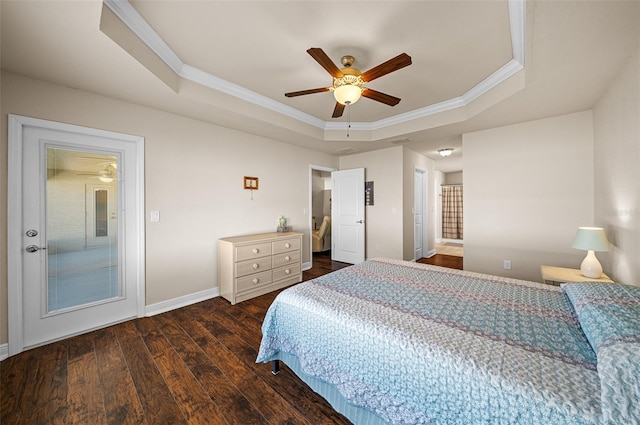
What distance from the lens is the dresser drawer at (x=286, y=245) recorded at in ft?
11.4

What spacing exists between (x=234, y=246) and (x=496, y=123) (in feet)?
12.6

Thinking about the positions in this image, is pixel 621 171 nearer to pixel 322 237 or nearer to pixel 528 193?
pixel 528 193

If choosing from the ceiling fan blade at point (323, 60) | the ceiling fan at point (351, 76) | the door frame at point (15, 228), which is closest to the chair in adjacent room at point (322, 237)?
the ceiling fan at point (351, 76)

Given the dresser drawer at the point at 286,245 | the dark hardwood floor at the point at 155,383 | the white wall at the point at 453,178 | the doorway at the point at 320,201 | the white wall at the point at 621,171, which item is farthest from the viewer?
the white wall at the point at 453,178

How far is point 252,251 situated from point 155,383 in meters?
1.66

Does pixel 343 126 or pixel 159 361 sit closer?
pixel 159 361

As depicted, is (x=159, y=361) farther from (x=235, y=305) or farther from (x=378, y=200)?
(x=378, y=200)

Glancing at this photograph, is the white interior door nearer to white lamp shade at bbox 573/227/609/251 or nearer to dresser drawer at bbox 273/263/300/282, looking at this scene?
dresser drawer at bbox 273/263/300/282

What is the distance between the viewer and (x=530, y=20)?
1.50 metres

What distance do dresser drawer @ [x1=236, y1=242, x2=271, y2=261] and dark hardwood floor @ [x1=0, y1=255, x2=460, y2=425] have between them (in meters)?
0.90

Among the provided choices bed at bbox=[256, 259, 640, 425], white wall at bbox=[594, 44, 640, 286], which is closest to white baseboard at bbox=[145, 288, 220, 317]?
bed at bbox=[256, 259, 640, 425]

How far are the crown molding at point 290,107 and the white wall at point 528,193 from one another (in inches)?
34.2

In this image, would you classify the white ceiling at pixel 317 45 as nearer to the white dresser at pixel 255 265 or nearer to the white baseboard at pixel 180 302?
the white dresser at pixel 255 265

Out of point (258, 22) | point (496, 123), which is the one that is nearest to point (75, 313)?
point (258, 22)
